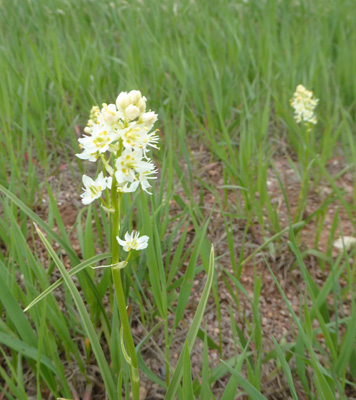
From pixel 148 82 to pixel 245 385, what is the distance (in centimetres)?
231

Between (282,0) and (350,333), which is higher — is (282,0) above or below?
above

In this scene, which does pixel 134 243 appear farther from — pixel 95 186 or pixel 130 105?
pixel 130 105

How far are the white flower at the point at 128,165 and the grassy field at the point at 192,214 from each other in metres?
0.23

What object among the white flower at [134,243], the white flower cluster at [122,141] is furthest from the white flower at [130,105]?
the white flower at [134,243]

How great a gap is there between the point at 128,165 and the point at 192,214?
2.21 ft

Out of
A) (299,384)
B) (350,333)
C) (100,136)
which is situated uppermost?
(100,136)

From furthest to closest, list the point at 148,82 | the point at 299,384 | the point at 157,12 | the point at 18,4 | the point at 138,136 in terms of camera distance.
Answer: the point at 18,4 < the point at 157,12 < the point at 148,82 < the point at 299,384 < the point at 138,136

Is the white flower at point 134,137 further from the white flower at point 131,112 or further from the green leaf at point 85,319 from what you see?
the green leaf at point 85,319

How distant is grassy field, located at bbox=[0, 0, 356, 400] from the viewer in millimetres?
1275

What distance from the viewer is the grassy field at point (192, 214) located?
1275 millimetres

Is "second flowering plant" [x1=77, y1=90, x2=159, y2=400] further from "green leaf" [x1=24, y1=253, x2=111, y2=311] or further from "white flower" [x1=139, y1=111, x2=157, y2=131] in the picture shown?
"green leaf" [x1=24, y1=253, x2=111, y2=311]

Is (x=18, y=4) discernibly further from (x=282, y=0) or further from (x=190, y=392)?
(x=190, y=392)

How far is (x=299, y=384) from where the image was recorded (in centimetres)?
142

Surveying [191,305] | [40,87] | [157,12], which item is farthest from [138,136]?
[157,12]
